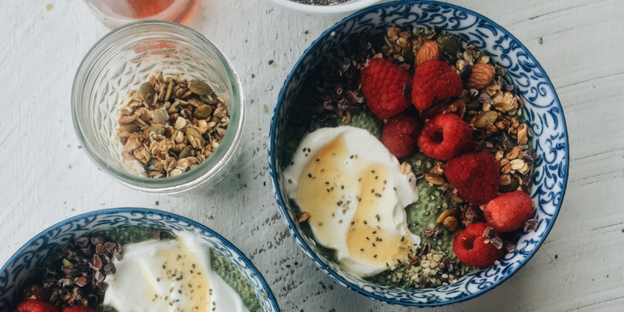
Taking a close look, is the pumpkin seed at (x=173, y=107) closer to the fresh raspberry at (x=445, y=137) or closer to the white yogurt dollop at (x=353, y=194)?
the white yogurt dollop at (x=353, y=194)

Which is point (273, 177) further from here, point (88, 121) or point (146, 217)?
point (88, 121)

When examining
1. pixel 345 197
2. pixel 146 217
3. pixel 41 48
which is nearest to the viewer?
pixel 146 217

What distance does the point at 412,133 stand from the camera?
0.97m

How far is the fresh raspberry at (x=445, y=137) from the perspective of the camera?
0.91 m

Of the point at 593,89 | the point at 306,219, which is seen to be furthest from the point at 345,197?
the point at 593,89

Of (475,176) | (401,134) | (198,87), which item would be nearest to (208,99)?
(198,87)

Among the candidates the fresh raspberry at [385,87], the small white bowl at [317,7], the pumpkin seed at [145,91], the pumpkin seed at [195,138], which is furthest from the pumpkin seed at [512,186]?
the pumpkin seed at [145,91]

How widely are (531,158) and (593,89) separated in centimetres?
30

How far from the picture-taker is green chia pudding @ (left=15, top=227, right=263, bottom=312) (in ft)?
3.06

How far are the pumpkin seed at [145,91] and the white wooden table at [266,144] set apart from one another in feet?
0.60

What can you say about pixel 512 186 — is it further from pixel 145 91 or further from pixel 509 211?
pixel 145 91

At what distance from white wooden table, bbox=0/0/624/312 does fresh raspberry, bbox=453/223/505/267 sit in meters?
0.17

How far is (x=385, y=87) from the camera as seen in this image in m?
0.95

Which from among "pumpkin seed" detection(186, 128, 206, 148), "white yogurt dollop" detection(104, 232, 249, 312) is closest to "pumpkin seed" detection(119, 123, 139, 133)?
"pumpkin seed" detection(186, 128, 206, 148)
